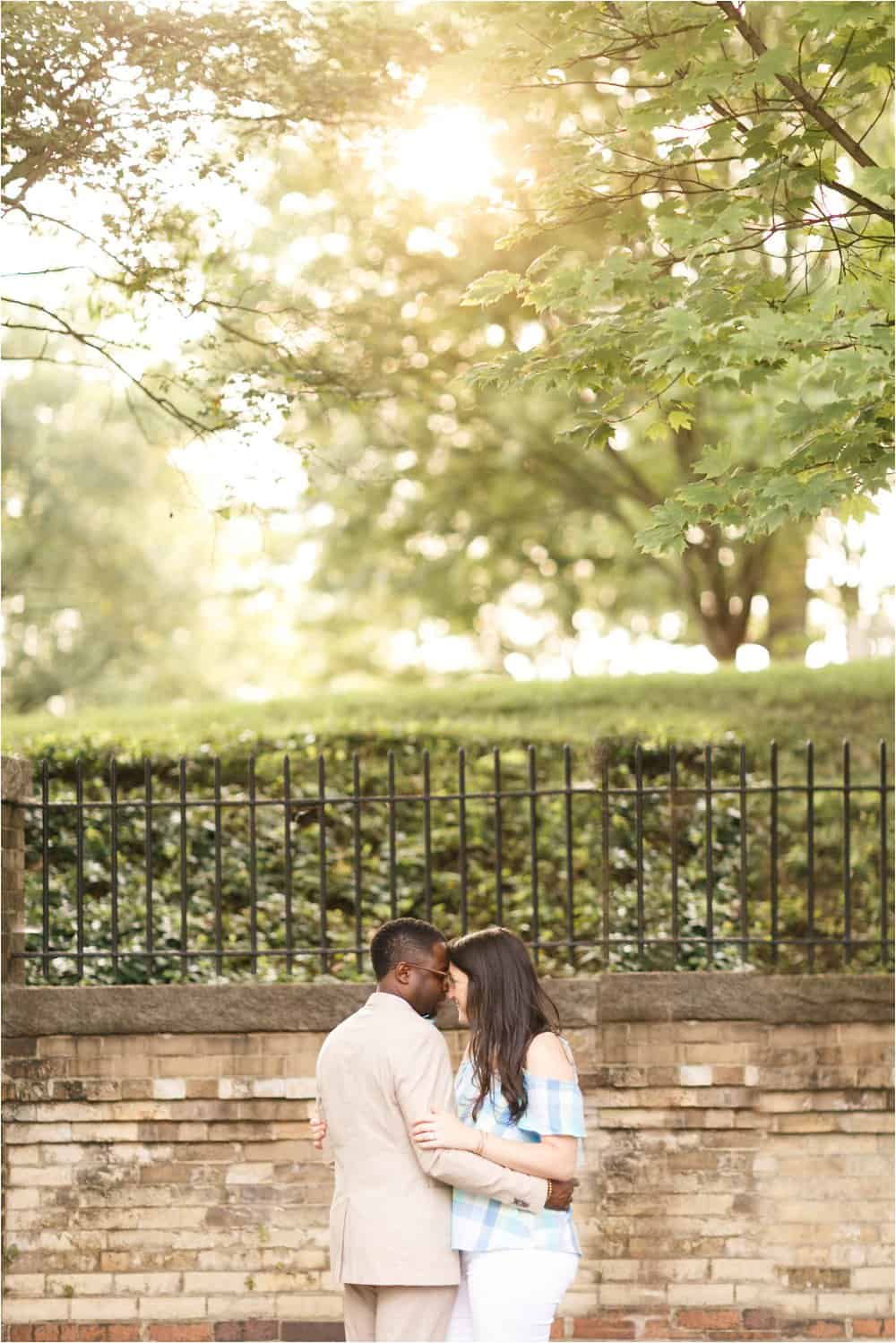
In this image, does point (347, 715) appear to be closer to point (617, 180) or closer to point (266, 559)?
point (617, 180)

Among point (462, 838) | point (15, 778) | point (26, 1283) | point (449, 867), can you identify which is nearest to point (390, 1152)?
→ point (462, 838)

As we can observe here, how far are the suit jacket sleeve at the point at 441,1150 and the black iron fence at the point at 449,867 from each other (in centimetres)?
230

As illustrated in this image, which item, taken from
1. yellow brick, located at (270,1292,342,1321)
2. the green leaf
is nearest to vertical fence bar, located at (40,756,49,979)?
yellow brick, located at (270,1292,342,1321)

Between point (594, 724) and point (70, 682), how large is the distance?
17074 millimetres

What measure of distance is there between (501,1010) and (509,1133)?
0.36 metres

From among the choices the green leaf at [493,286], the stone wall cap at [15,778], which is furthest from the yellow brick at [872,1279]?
the green leaf at [493,286]

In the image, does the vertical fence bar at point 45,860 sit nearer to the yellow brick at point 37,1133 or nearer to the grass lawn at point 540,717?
the yellow brick at point 37,1133

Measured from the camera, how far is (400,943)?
451 cm

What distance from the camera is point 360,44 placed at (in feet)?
26.8

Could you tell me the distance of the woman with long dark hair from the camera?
4195 mm

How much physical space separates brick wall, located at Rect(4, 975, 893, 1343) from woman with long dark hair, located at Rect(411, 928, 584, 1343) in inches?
92.7

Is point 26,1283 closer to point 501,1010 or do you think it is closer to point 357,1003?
point 357,1003

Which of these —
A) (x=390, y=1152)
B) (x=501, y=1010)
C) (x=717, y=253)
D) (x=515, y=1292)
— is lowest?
(x=515, y=1292)

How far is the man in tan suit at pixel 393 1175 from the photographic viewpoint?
428cm
